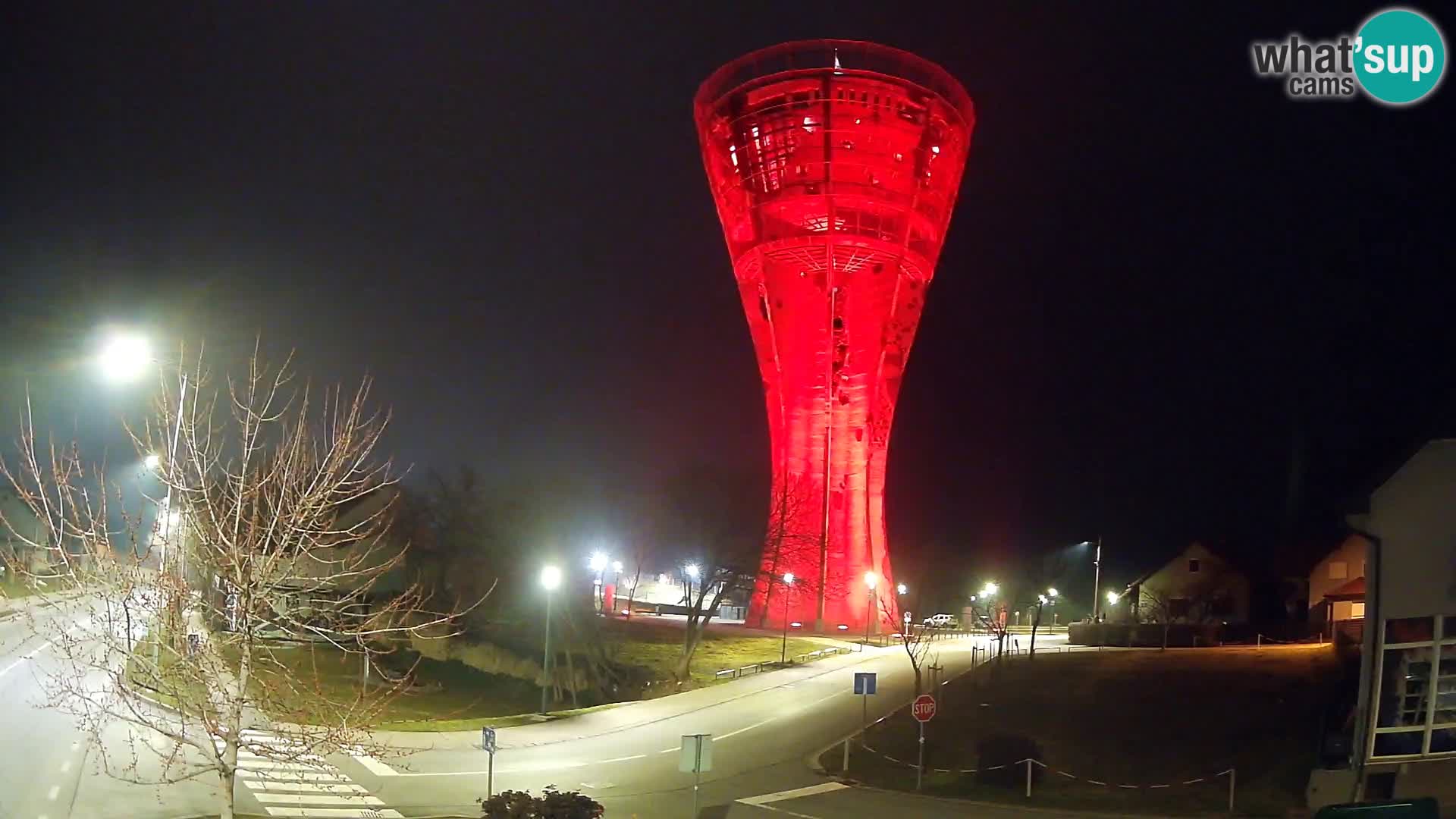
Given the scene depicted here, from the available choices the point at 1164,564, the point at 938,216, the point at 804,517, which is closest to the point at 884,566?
the point at 804,517

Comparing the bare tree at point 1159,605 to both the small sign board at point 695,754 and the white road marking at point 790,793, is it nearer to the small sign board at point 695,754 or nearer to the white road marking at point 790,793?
the white road marking at point 790,793

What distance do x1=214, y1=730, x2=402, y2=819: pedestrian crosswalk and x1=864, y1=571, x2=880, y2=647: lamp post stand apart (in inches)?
1404

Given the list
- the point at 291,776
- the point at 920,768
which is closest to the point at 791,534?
the point at 920,768

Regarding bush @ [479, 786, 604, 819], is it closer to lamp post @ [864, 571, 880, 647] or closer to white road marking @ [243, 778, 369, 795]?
white road marking @ [243, 778, 369, 795]

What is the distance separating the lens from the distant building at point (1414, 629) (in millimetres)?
16156

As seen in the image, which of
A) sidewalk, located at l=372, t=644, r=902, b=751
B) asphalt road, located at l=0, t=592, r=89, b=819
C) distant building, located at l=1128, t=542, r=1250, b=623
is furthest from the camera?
distant building, located at l=1128, t=542, r=1250, b=623

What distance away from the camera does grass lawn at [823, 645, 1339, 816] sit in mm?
22422

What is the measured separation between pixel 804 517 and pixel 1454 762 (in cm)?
3888

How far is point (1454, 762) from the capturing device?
1625 centimetres

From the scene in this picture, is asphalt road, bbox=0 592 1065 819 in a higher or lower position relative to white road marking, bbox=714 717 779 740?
higher

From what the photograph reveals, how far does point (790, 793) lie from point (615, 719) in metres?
9.41

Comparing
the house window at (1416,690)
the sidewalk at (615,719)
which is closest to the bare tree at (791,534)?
the sidewalk at (615,719)

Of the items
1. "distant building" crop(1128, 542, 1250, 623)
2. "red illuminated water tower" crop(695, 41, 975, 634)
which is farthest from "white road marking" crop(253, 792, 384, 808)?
"distant building" crop(1128, 542, 1250, 623)

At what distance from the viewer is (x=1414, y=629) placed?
649 inches
